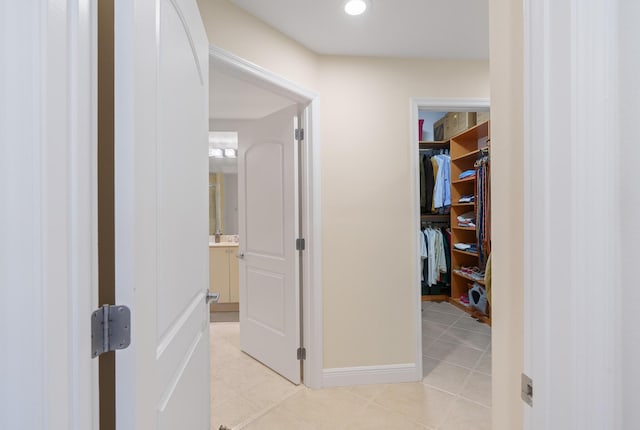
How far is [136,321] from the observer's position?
0.58 meters

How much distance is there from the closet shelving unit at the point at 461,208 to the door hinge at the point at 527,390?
3191 mm

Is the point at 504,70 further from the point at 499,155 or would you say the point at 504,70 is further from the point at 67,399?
the point at 67,399

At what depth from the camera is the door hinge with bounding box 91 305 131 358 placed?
1.76ft

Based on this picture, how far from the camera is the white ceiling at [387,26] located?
155cm

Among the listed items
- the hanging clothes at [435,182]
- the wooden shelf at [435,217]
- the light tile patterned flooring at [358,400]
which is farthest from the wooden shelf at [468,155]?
the light tile patterned flooring at [358,400]

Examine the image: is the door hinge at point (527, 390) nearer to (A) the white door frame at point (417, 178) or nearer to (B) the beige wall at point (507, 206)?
(B) the beige wall at point (507, 206)

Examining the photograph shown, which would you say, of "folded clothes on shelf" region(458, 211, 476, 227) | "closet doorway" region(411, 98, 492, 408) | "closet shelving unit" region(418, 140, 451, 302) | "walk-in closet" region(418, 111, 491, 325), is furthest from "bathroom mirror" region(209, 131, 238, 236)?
"folded clothes on shelf" region(458, 211, 476, 227)

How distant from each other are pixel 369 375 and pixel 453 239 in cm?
245

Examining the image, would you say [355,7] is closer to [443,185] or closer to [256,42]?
[256,42]

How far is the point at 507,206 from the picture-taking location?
0.69 metres

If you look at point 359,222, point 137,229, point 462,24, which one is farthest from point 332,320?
point 462,24

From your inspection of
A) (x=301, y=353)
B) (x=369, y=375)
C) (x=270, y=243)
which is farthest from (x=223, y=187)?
(x=369, y=375)

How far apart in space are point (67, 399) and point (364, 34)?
7.03 ft

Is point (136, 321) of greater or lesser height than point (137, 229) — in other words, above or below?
below
